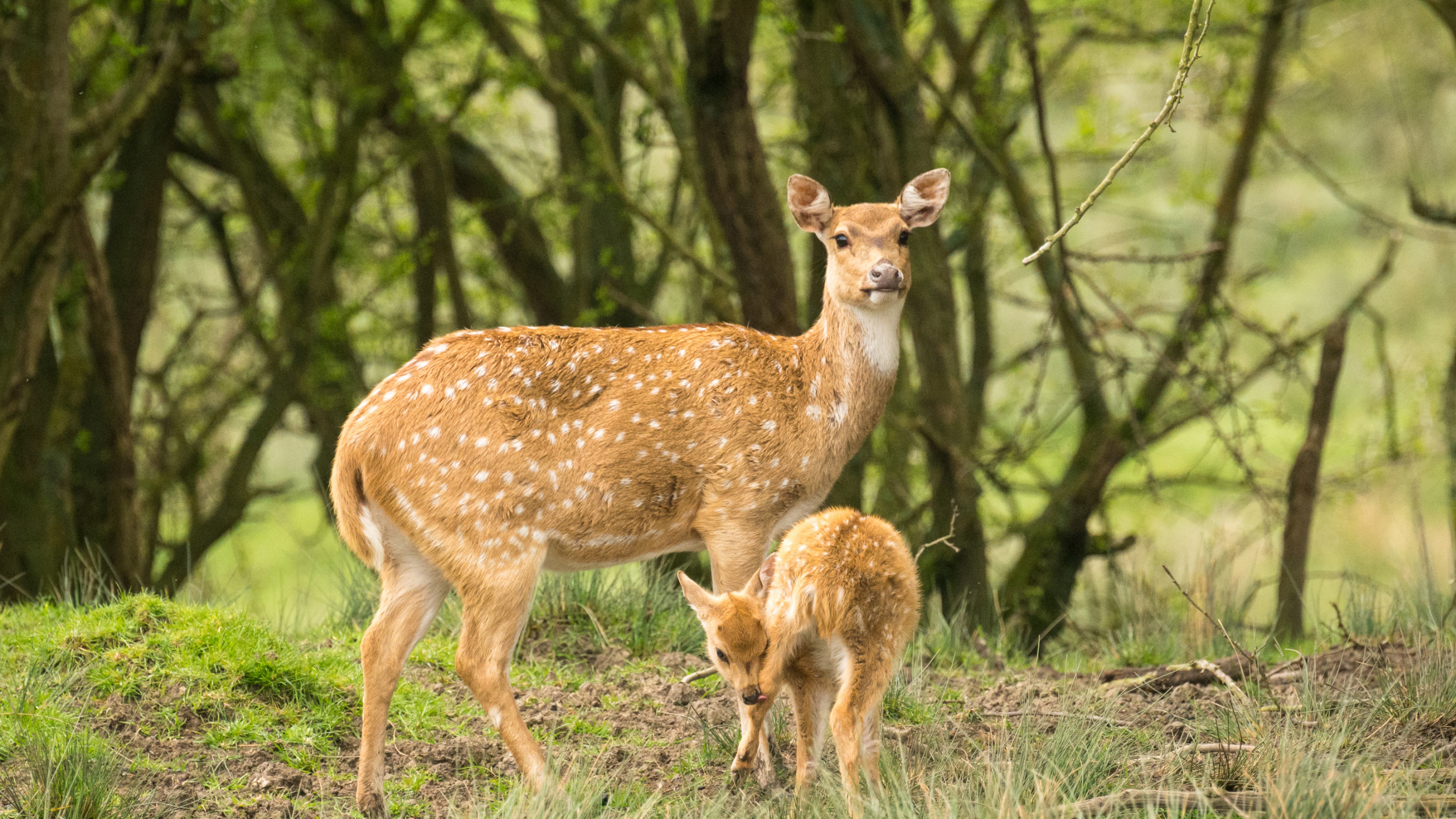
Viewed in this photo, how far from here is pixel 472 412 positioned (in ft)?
15.9

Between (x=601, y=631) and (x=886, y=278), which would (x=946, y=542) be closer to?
(x=886, y=278)

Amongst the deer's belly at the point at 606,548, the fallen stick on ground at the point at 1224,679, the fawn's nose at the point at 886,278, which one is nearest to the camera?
the fallen stick on ground at the point at 1224,679

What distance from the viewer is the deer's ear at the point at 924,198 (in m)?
5.80

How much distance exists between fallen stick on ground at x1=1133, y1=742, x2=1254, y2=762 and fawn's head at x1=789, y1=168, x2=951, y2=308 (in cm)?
197

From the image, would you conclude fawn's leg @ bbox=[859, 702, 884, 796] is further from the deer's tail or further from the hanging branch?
the deer's tail

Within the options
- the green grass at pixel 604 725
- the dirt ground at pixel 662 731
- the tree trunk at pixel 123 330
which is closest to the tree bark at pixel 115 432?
the tree trunk at pixel 123 330

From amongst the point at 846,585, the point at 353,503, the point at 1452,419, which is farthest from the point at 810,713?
the point at 1452,419

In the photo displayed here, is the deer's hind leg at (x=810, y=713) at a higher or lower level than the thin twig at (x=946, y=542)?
lower

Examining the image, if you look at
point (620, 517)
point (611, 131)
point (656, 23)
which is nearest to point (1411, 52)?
point (656, 23)

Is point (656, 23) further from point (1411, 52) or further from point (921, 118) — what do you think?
point (1411, 52)

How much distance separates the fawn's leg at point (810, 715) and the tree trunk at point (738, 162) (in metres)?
3.32

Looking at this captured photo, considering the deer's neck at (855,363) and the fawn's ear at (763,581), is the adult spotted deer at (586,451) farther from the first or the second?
the fawn's ear at (763,581)

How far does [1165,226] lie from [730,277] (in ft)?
17.7

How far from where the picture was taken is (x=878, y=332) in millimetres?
5664
